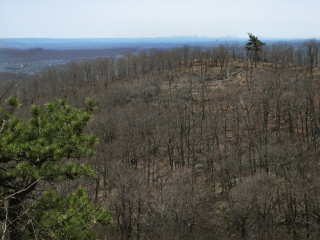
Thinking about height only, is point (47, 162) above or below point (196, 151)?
above

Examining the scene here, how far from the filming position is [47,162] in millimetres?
6984

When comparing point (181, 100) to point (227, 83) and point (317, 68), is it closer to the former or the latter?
point (227, 83)

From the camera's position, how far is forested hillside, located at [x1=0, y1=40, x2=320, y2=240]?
70.1ft

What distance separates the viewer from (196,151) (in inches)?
1909

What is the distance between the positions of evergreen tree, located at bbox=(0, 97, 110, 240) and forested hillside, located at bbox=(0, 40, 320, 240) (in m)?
0.21

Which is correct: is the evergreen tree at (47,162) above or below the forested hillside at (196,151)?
above

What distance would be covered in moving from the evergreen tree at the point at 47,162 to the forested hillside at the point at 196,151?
0.21m

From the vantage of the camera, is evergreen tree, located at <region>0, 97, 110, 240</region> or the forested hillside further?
the forested hillside

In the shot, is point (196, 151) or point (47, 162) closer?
point (47, 162)

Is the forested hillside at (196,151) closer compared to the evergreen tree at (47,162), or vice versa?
the evergreen tree at (47,162)

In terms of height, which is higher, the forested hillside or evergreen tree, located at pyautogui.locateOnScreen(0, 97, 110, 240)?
evergreen tree, located at pyautogui.locateOnScreen(0, 97, 110, 240)

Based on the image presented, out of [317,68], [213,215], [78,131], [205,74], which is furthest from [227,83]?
[78,131]

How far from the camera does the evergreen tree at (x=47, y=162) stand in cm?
647

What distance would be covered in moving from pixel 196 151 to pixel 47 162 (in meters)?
42.8
